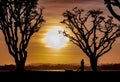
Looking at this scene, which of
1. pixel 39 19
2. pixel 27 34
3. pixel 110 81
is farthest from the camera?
pixel 39 19

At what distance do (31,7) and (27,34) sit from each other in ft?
11.8

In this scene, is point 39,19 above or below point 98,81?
below

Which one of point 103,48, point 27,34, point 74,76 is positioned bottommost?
point 103,48

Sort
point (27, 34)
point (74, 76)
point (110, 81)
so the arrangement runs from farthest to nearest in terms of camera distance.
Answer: point (27, 34)
point (74, 76)
point (110, 81)

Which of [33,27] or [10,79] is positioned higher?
[10,79]

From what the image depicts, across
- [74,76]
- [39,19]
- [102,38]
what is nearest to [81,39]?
[102,38]

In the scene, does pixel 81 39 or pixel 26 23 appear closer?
pixel 26 23

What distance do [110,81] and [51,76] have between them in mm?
3741

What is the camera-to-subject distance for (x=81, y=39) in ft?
186

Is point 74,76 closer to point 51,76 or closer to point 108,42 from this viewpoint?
point 51,76

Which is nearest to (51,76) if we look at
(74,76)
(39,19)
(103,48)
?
(74,76)

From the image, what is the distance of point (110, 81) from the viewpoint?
2211cm

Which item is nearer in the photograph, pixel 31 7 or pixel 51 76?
pixel 51 76

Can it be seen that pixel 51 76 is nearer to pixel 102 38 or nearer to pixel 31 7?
pixel 31 7
